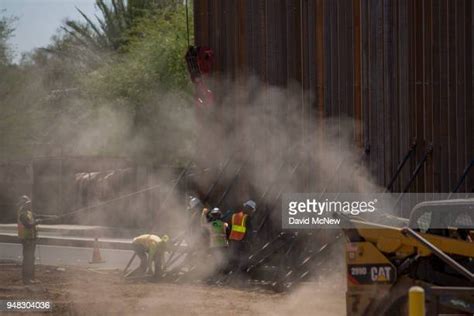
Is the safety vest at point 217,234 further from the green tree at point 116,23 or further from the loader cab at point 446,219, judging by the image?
the green tree at point 116,23

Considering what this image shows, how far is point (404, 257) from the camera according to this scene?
331 inches

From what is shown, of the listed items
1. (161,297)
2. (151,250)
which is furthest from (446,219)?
(151,250)

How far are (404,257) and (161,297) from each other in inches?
243

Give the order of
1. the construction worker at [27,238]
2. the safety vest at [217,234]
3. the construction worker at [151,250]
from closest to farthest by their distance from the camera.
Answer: the construction worker at [27,238]
the safety vest at [217,234]
the construction worker at [151,250]

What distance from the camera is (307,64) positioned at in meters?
16.8

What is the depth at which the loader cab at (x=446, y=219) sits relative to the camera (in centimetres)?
853

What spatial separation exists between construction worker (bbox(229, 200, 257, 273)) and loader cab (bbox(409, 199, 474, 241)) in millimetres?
7690

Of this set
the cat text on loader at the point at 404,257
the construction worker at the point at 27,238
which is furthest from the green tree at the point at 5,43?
the cat text on loader at the point at 404,257

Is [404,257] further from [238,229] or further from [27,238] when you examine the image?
[27,238]

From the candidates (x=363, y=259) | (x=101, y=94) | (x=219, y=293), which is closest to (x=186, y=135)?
(x=101, y=94)

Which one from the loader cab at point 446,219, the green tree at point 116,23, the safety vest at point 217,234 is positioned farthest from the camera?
the green tree at point 116,23

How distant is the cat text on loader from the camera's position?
26.9 ft

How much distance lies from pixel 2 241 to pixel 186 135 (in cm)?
682

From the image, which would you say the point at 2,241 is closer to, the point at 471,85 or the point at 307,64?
the point at 307,64
